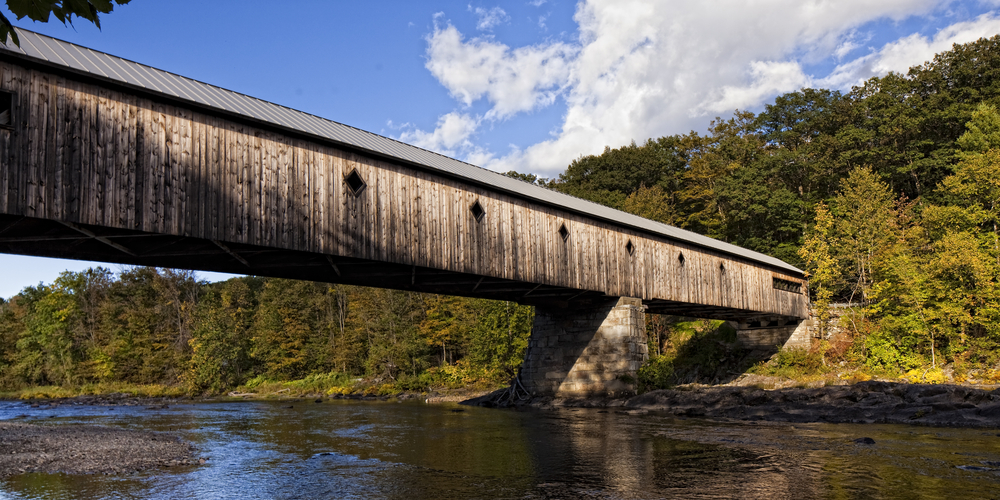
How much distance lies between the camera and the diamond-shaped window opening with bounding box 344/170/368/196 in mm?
13953

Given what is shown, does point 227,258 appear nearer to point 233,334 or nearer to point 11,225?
point 11,225

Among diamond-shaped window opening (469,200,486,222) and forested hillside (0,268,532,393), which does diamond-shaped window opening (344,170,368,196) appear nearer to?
diamond-shaped window opening (469,200,486,222)

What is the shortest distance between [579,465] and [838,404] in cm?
1062

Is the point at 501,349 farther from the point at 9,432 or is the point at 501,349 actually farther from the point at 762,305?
the point at 9,432

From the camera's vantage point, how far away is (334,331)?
49750mm

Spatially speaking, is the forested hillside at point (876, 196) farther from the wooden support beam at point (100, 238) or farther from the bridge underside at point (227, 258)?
the wooden support beam at point (100, 238)

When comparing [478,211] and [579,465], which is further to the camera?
[478,211]

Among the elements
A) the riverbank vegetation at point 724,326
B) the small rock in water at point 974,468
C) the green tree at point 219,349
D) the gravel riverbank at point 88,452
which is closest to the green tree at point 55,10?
the gravel riverbank at point 88,452

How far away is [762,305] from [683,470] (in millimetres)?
20667

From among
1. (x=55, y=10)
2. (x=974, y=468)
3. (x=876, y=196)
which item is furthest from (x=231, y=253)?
(x=876, y=196)

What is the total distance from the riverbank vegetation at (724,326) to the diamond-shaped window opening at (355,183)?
11.8 meters

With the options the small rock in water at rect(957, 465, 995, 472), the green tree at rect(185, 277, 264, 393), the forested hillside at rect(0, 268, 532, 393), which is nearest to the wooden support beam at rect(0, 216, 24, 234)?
the small rock in water at rect(957, 465, 995, 472)

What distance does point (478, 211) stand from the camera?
55.1 feet

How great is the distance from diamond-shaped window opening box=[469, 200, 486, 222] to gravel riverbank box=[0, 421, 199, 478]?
8.53 meters
